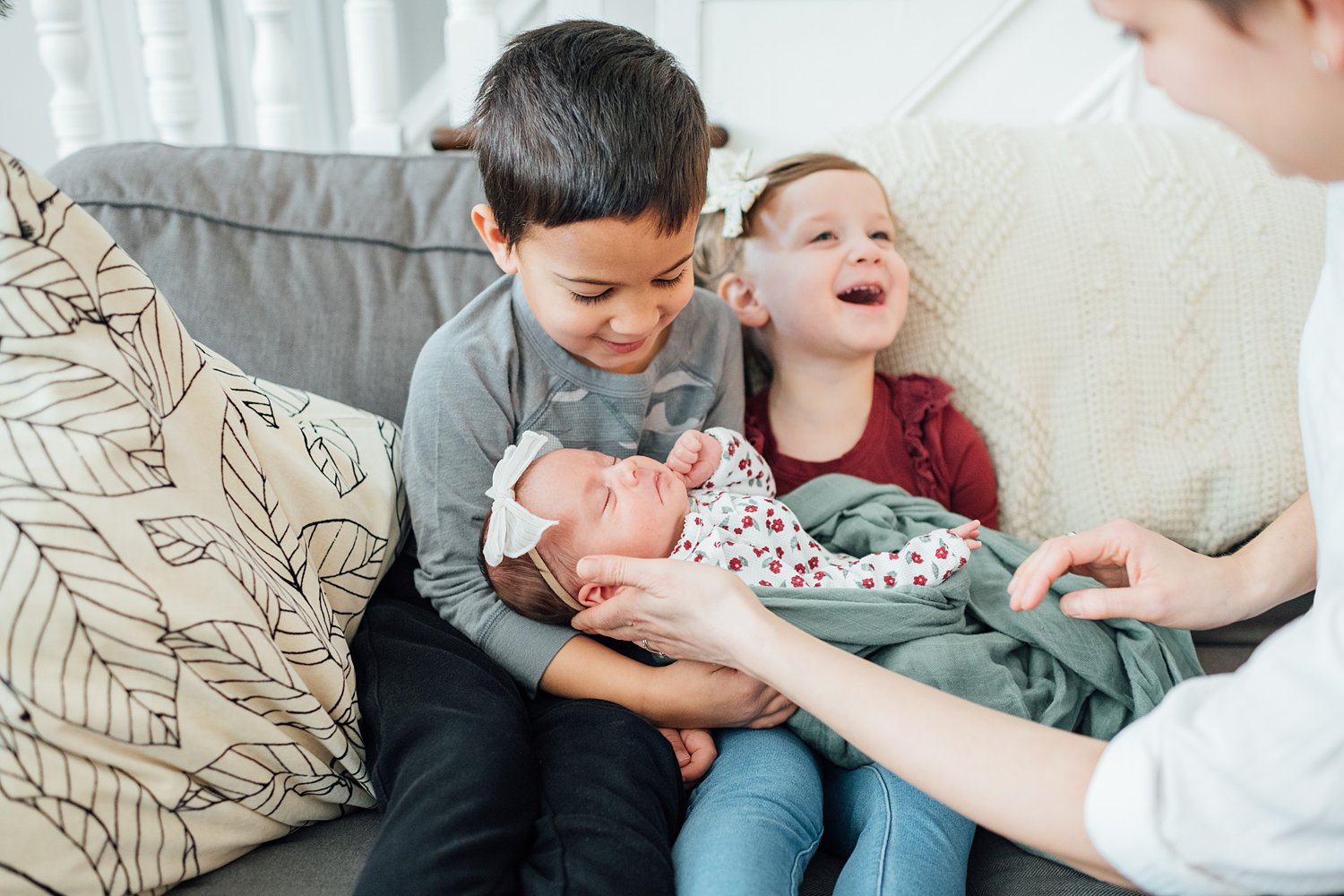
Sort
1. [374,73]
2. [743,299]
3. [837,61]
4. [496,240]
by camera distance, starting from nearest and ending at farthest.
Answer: [496,240], [743,299], [374,73], [837,61]

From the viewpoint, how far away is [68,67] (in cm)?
187

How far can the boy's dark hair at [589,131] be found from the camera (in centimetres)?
107

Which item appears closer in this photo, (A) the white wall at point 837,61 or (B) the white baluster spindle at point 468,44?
(B) the white baluster spindle at point 468,44

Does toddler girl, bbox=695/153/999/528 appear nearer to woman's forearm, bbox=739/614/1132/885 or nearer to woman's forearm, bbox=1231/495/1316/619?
woman's forearm, bbox=1231/495/1316/619

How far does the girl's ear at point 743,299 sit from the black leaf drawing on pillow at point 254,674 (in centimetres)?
86

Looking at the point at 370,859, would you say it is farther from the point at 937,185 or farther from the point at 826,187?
the point at 937,185

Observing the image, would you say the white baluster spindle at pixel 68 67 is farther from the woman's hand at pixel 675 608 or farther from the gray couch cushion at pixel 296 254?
the woman's hand at pixel 675 608

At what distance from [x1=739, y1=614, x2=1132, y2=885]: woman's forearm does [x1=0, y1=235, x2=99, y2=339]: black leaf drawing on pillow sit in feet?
2.30

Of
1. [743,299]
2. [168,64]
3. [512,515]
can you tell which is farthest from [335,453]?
[168,64]

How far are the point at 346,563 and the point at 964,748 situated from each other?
748 mm

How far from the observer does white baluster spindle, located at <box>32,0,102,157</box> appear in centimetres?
183

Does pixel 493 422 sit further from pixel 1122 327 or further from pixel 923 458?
pixel 1122 327

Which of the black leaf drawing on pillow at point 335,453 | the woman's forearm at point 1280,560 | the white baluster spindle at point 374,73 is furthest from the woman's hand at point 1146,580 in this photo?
the white baluster spindle at point 374,73

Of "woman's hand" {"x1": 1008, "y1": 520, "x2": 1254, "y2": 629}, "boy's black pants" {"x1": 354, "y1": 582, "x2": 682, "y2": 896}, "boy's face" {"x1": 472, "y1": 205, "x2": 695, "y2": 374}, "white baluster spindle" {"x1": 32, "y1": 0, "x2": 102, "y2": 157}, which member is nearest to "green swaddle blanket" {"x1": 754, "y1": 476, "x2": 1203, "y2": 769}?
"woman's hand" {"x1": 1008, "y1": 520, "x2": 1254, "y2": 629}
